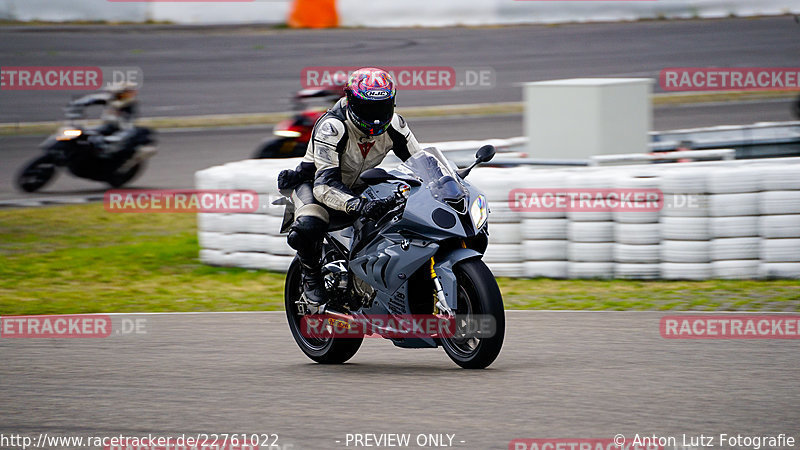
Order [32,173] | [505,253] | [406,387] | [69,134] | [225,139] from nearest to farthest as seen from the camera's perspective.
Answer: [406,387] < [505,253] < [69,134] < [32,173] < [225,139]

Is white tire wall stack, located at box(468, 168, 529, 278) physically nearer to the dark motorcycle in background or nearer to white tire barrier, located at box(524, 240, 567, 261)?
white tire barrier, located at box(524, 240, 567, 261)

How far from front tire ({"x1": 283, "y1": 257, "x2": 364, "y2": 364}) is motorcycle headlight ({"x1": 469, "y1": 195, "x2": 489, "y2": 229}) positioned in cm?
122

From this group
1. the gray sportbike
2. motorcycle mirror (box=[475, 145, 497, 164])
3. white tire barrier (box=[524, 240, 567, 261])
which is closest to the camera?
the gray sportbike

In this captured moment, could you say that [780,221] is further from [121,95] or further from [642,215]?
[121,95]

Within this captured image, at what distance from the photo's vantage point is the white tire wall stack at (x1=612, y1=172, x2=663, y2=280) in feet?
32.3

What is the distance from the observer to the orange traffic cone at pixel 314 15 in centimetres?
3200

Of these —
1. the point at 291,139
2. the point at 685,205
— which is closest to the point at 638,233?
the point at 685,205

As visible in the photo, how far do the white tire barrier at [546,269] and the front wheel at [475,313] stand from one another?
3.90 meters

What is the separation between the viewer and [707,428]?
16.7 ft

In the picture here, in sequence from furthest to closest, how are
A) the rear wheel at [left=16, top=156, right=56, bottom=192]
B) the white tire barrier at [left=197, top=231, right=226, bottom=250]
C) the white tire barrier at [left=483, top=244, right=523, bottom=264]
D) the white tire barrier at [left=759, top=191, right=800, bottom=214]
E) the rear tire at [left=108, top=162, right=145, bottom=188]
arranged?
1. the rear tire at [left=108, top=162, right=145, bottom=188]
2. the rear wheel at [left=16, top=156, right=56, bottom=192]
3. the white tire barrier at [left=197, top=231, right=226, bottom=250]
4. the white tire barrier at [left=483, top=244, right=523, bottom=264]
5. the white tire barrier at [left=759, top=191, right=800, bottom=214]

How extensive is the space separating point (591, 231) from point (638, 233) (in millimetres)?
401

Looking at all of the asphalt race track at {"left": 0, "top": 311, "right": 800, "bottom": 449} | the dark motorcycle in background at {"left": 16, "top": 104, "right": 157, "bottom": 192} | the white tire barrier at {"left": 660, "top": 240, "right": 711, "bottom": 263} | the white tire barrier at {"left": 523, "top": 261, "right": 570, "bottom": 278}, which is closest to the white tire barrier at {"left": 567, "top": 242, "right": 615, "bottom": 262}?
the white tire barrier at {"left": 523, "top": 261, "right": 570, "bottom": 278}

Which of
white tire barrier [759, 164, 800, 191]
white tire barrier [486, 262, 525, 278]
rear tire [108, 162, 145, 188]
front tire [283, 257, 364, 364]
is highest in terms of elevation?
rear tire [108, 162, 145, 188]

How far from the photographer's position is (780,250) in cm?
967
